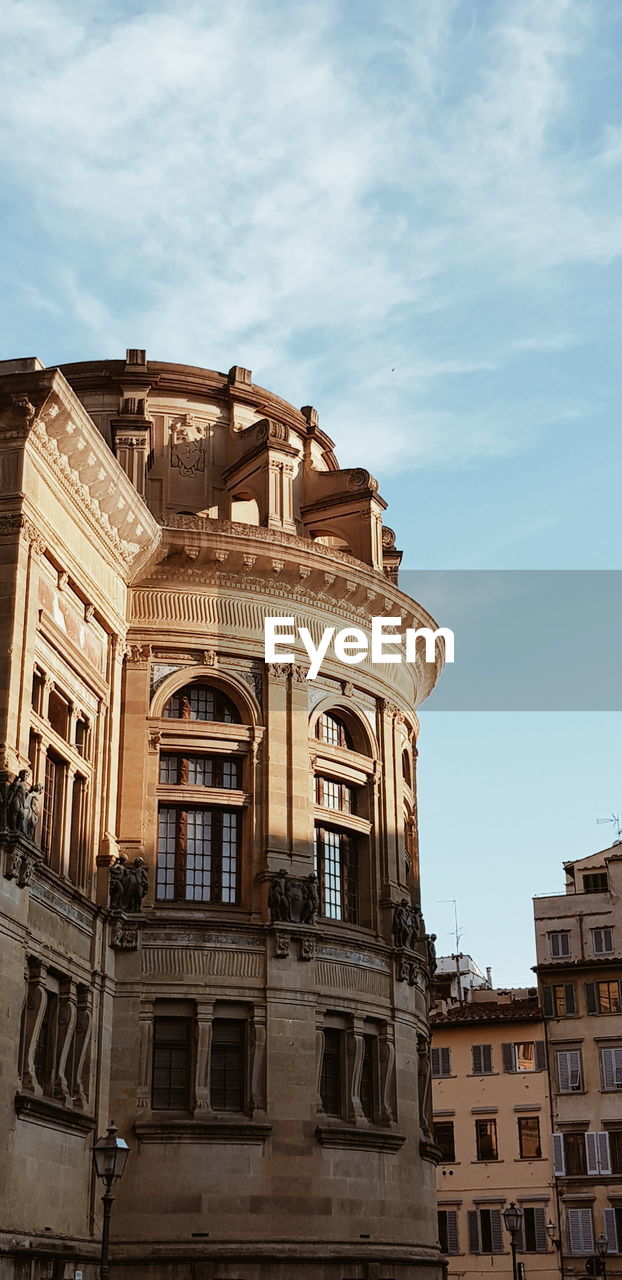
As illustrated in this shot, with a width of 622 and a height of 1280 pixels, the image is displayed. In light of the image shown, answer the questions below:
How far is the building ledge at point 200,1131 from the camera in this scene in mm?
33844

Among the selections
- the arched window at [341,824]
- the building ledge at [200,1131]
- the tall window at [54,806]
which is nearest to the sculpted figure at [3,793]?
the tall window at [54,806]

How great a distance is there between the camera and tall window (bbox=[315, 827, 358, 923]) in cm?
3909

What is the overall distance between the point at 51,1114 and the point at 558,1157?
45927mm

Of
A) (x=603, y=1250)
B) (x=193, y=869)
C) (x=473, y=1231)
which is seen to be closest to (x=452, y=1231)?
(x=473, y=1231)

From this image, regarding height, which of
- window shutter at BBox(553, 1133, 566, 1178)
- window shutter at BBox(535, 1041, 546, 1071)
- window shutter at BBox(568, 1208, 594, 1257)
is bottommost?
window shutter at BBox(568, 1208, 594, 1257)

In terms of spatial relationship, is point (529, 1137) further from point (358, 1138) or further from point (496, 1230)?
point (358, 1138)

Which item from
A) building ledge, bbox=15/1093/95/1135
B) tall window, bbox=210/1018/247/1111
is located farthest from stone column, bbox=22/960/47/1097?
tall window, bbox=210/1018/247/1111

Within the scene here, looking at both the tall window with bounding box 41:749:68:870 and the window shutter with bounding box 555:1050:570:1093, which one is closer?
the tall window with bounding box 41:749:68:870

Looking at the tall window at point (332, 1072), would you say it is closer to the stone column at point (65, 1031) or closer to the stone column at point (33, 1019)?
the stone column at point (65, 1031)

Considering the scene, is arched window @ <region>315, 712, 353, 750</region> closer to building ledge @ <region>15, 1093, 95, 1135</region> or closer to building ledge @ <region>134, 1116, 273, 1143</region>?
building ledge @ <region>134, 1116, 273, 1143</region>

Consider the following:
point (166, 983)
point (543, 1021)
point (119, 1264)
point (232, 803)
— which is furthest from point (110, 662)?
point (543, 1021)

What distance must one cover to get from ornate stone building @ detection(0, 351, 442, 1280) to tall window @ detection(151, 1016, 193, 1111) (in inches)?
3.1

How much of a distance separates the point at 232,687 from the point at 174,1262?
13.0 meters

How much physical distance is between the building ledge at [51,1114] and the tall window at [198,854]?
6064 millimetres
